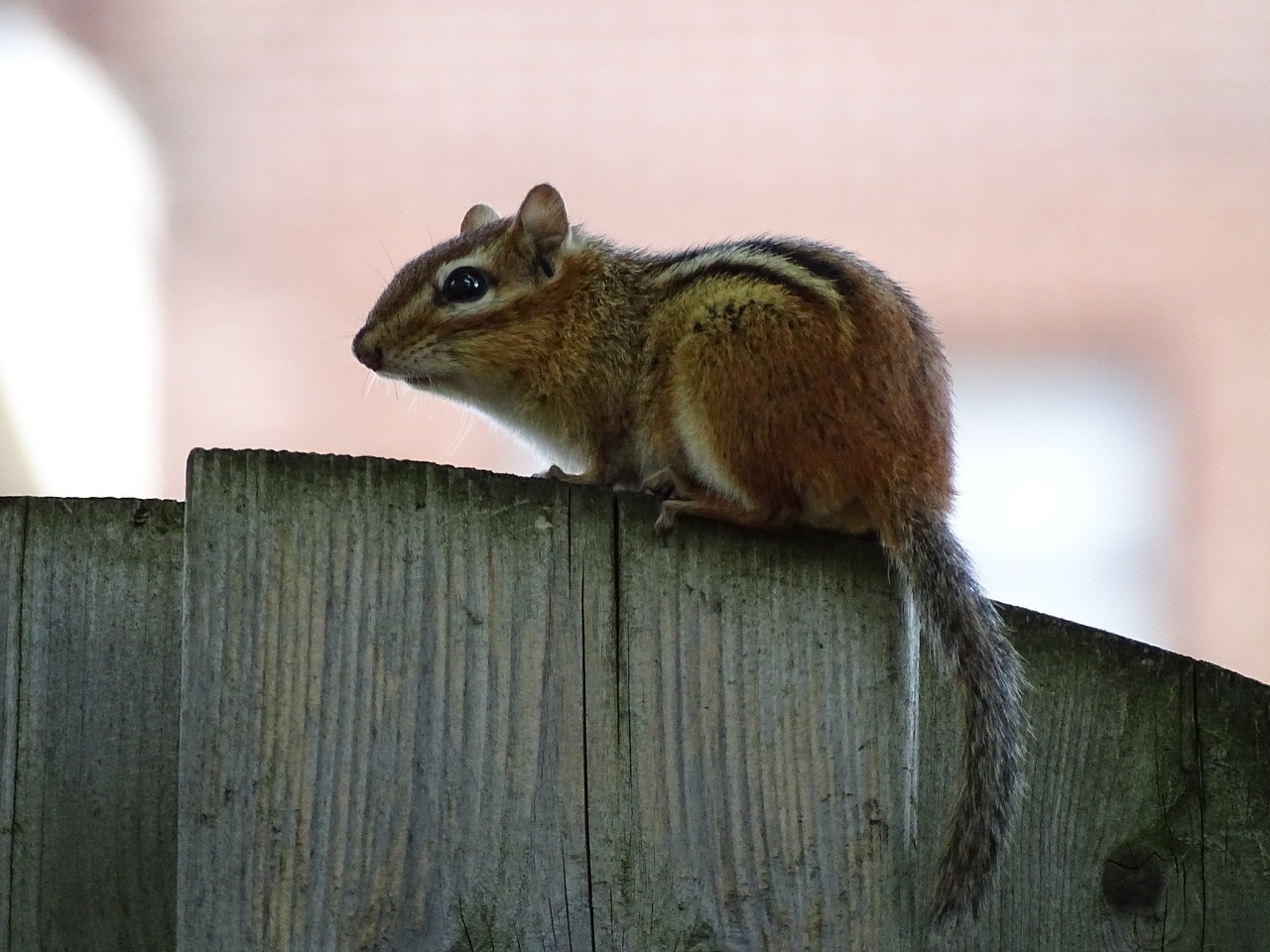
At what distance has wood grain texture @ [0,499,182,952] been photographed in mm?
2213

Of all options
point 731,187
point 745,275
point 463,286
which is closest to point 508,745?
point 745,275

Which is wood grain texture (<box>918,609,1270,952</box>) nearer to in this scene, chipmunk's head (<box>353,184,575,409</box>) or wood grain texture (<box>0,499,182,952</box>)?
wood grain texture (<box>0,499,182,952</box>)

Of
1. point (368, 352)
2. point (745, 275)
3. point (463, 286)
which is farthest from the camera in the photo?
point (463, 286)

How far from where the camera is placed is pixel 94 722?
87.9 inches

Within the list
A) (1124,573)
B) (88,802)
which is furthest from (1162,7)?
(88,802)

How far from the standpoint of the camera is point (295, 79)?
675 centimetres

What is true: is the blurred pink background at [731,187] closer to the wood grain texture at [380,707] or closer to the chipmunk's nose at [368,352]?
the chipmunk's nose at [368,352]

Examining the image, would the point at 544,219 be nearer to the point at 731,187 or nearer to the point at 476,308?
the point at 476,308

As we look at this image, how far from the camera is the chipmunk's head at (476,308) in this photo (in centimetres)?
361

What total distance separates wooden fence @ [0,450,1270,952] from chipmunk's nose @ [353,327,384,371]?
1422 millimetres

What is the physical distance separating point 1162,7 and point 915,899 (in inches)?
212

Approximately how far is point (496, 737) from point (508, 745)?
0.7 inches

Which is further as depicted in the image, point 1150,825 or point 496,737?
point 1150,825

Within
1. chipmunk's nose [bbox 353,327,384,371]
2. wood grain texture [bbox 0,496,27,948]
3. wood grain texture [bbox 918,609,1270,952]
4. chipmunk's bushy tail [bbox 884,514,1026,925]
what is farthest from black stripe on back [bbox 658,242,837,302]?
wood grain texture [bbox 0,496,27,948]
